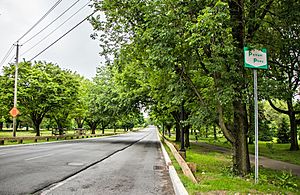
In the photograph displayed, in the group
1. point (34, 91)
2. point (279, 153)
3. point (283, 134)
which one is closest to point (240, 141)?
point (279, 153)

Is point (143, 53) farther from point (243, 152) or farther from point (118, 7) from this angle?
point (243, 152)

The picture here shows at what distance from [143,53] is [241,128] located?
15.7 ft

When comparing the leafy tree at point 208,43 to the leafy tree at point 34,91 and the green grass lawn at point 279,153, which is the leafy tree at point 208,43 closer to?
the green grass lawn at point 279,153

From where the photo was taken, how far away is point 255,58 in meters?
7.32

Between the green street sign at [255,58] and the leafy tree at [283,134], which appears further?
the leafy tree at [283,134]

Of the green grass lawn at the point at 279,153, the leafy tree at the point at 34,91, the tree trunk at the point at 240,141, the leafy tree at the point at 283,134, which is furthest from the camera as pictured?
the leafy tree at the point at 283,134

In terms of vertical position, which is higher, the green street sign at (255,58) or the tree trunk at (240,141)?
the green street sign at (255,58)

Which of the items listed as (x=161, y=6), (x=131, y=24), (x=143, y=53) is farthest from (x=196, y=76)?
(x=161, y=6)

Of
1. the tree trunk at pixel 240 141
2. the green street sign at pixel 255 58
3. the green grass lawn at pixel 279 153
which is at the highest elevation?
the green street sign at pixel 255 58

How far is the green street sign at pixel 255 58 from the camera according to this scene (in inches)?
285

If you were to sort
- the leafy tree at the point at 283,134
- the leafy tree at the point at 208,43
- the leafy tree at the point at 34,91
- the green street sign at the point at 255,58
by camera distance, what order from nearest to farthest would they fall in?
the green street sign at the point at 255,58, the leafy tree at the point at 208,43, the leafy tree at the point at 34,91, the leafy tree at the point at 283,134

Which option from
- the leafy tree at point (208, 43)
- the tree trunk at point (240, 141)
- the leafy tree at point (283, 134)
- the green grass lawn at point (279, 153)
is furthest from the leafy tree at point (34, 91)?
the leafy tree at point (283, 134)

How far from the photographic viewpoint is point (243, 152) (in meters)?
9.50

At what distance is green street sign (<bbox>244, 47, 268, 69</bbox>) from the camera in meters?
7.24
